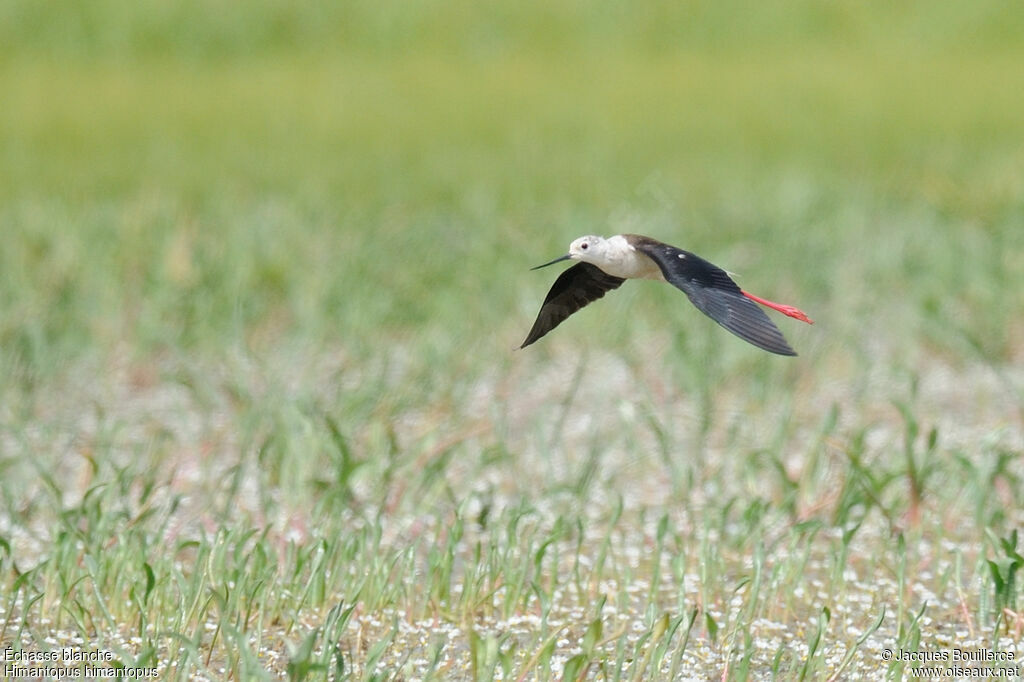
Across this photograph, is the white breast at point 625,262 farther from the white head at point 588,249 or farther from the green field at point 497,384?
the green field at point 497,384

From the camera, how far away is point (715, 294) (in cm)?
198

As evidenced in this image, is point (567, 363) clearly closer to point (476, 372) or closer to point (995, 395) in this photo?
point (476, 372)

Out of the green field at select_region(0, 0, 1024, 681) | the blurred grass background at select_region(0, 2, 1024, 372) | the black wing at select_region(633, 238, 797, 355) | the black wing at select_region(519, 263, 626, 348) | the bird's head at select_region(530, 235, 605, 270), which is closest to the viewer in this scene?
the black wing at select_region(633, 238, 797, 355)

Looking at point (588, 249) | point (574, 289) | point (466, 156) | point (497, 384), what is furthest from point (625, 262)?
point (466, 156)

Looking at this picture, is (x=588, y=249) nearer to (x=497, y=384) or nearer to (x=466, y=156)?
(x=497, y=384)

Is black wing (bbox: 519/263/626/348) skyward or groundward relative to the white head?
groundward

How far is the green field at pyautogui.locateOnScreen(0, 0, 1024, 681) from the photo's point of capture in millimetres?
2918

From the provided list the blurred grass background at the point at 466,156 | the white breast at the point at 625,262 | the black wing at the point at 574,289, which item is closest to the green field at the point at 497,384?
the blurred grass background at the point at 466,156

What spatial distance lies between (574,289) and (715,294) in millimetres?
356

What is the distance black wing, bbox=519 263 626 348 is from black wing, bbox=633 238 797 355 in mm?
234

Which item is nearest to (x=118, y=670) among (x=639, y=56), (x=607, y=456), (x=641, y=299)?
(x=607, y=456)

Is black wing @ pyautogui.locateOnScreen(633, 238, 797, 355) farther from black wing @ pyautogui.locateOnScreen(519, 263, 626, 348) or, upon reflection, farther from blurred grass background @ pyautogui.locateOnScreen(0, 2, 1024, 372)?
blurred grass background @ pyautogui.locateOnScreen(0, 2, 1024, 372)

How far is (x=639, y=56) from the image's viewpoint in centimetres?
1140

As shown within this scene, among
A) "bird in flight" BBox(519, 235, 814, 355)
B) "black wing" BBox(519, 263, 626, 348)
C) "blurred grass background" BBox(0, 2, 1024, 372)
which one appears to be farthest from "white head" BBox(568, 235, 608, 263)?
"blurred grass background" BBox(0, 2, 1024, 372)
